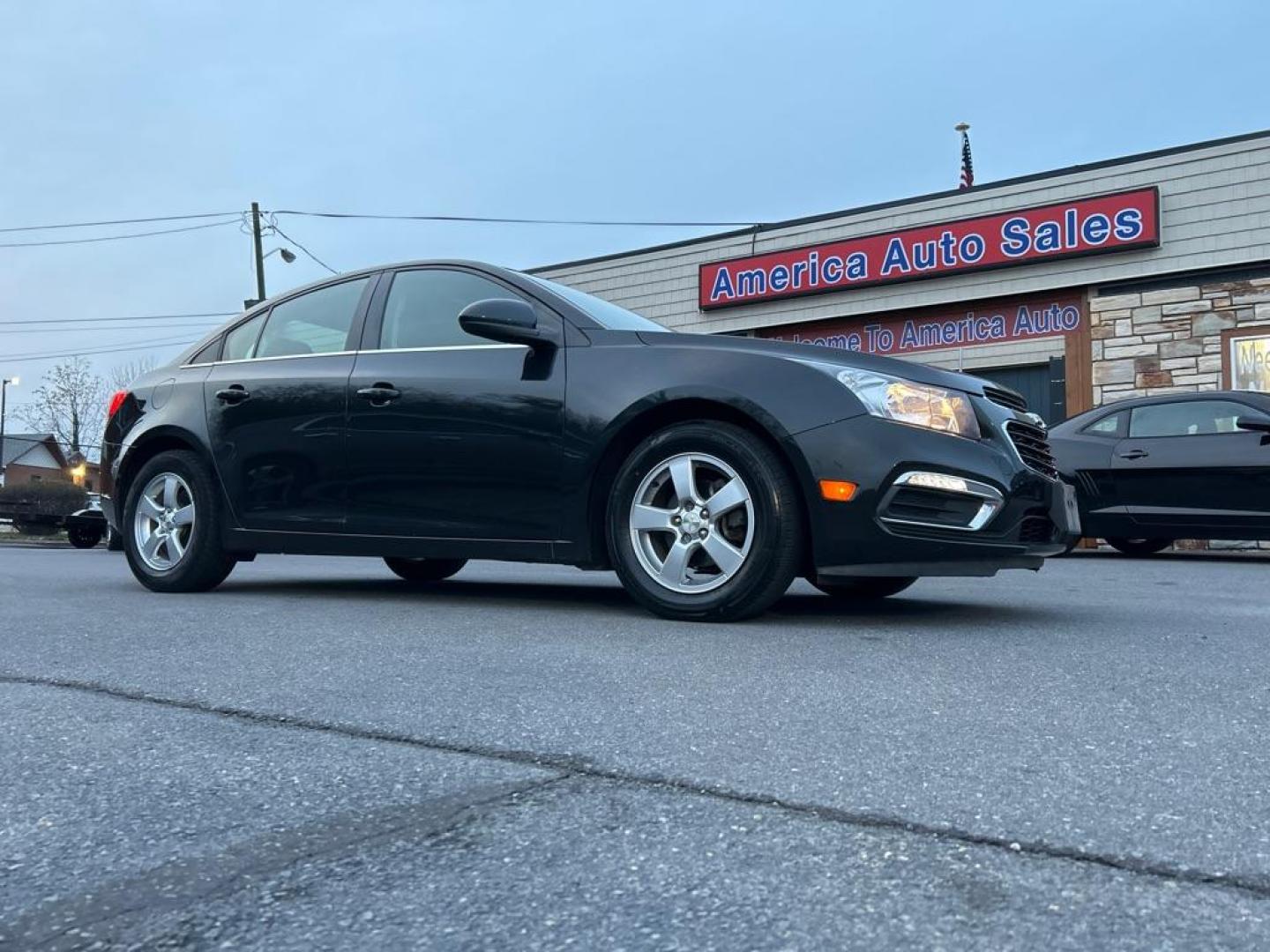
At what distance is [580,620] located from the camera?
4148mm

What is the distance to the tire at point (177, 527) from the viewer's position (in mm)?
5266

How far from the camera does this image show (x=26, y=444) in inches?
2832

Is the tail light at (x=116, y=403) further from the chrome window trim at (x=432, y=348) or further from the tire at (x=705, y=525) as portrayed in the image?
the tire at (x=705, y=525)

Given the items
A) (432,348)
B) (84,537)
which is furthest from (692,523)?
(84,537)

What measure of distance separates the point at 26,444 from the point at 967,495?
78.6m

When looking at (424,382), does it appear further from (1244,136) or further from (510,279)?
(1244,136)

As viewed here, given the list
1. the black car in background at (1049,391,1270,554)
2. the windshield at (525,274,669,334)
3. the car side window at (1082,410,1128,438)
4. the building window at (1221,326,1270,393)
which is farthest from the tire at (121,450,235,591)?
the building window at (1221,326,1270,393)

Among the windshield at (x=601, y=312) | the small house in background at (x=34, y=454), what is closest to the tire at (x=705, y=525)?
the windshield at (x=601, y=312)

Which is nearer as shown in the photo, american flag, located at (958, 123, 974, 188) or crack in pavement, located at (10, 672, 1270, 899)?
crack in pavement, located at (10, 672, 1270, 899)

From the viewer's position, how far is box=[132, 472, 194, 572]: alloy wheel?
5352 millimetres

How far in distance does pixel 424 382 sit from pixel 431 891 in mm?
3382

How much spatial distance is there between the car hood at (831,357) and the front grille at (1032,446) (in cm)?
19

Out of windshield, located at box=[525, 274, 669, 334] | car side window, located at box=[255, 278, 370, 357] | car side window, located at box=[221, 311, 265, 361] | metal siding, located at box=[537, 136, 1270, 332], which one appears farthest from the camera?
metal siding, located at box=[537, 136, 1270, 332]

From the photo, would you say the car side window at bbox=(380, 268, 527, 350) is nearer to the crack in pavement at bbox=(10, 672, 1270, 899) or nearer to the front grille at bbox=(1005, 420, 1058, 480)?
the front grille at bbox=(1005, 420, 1058, 480)
